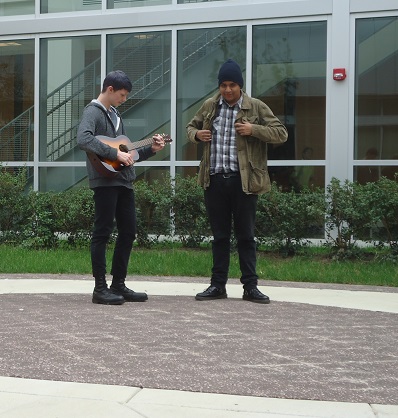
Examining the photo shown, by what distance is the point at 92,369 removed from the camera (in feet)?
14.4

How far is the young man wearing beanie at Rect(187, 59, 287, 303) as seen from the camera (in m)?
6.77

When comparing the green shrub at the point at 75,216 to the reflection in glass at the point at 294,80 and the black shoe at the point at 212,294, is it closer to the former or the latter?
the reflection in glass at the point at 294,80

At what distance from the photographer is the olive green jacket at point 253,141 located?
6723mm

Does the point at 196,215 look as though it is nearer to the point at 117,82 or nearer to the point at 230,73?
the point at 230,73

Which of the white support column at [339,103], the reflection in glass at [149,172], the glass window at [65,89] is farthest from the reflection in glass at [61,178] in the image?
the white support column at [339,103]

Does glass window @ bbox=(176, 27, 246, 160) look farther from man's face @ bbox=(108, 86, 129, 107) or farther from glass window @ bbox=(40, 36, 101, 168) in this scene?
man's face @ bbox=(108, 86, 129, 107)

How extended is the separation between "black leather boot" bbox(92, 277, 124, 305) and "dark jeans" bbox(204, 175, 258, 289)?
0.85 metres

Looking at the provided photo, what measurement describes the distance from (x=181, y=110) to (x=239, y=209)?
22.9ft

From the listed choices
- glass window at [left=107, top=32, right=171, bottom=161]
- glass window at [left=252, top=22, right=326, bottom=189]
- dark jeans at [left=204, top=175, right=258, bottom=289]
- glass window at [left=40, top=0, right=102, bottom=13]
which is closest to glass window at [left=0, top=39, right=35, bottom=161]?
glass window at [left=40, top=0, right=102, bottom=13]

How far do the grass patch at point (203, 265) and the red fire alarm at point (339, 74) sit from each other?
3048 millimetres

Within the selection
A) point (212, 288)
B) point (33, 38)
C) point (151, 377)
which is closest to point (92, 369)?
point (151, 377)

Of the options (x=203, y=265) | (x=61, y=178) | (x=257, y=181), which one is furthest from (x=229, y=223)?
Result: (x=61, y=178)

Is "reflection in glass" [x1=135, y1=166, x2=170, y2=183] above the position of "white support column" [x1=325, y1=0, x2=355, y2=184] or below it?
below

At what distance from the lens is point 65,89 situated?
14.3 m
